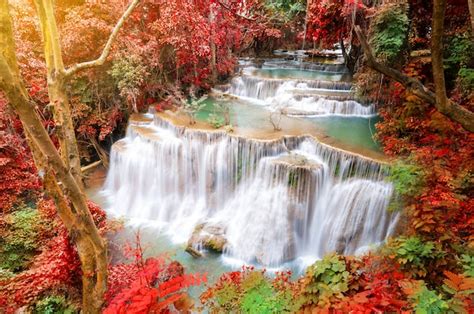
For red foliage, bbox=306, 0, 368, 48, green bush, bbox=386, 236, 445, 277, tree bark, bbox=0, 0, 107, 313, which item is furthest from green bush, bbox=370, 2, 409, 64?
tree bark, bbox=0, 0, 107, 313

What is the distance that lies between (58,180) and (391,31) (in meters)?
8.37

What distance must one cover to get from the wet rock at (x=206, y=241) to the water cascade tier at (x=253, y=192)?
2.4 inches

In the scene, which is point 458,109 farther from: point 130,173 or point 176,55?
point 176,55

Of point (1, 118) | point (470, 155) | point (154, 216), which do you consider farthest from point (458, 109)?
point (1, 118)

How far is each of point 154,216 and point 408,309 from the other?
847 centimetres

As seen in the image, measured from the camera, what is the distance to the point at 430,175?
4.96m

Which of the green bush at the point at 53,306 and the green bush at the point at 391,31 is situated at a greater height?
the green bush at the point at 391,31

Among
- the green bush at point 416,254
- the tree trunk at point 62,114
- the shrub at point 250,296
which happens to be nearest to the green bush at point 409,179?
the green bush at point 416,254

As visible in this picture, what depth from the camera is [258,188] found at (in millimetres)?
8742

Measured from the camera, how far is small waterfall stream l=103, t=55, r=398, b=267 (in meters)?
7.45

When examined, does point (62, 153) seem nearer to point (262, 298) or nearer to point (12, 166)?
point (262, 298)

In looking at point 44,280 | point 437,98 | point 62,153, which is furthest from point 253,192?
point 437,98

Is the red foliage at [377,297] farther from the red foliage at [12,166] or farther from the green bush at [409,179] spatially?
the red foliage at [12,166]

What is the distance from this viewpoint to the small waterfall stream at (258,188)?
293 inches
